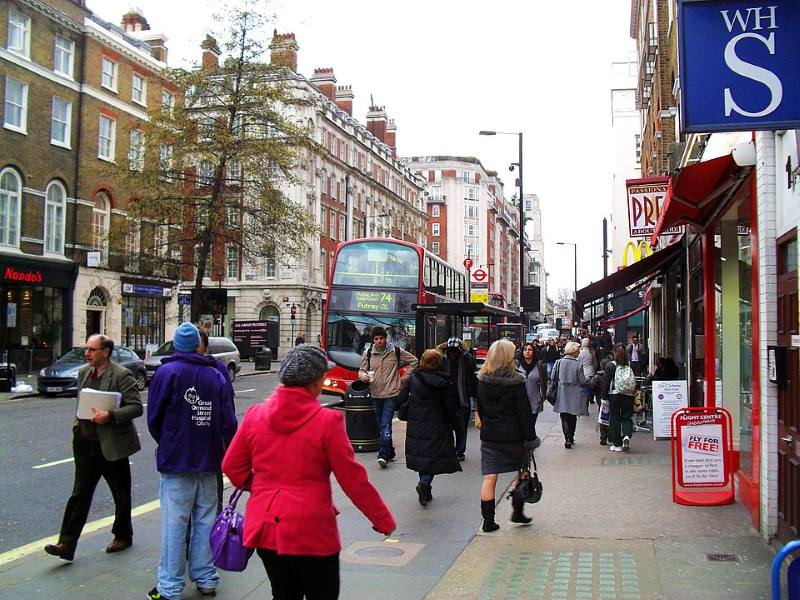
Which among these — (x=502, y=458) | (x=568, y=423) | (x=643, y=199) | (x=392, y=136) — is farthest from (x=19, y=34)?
(x=392, y=136)

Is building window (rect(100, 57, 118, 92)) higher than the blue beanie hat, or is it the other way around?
building window (rect(100, 57, 118, 92))

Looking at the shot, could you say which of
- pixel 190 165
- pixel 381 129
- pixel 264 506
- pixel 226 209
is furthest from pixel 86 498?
pixel 381 129

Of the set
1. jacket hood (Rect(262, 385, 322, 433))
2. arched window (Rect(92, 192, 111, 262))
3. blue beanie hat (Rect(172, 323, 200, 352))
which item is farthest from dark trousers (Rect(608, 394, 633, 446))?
arched window (Rect(92, 192, 111, 262))

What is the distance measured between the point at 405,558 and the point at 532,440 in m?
1.79

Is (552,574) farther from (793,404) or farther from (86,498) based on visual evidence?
(86,498)

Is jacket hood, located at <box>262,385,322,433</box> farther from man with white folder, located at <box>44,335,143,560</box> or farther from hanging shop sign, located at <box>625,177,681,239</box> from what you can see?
hanging shop sign, located at <box>625,177,681,239</box>

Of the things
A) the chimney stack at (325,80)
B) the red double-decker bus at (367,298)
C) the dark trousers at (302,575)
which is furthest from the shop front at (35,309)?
the chimney stack at (325,80)

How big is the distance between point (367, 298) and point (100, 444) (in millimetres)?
13680

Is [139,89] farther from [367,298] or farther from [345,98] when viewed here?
[345,98]

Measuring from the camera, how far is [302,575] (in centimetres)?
349

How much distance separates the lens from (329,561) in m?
3.52

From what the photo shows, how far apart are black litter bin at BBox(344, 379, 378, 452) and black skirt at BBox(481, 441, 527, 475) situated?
15.7 feet

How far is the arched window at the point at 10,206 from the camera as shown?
2966 centimetres

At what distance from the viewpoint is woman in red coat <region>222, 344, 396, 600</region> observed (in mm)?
3455
